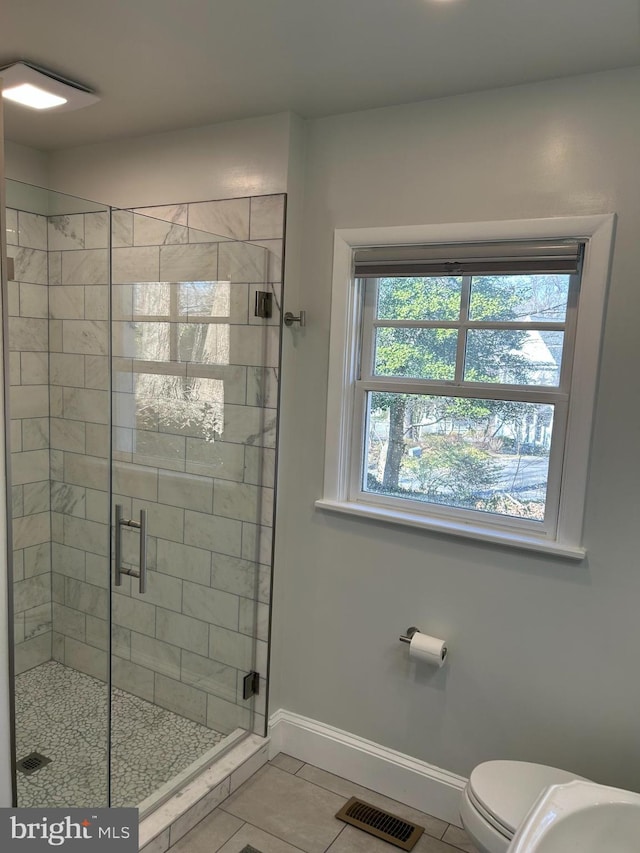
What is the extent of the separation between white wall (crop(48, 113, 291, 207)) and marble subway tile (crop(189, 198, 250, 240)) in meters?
0.03

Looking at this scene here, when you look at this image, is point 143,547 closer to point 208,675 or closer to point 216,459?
point 216,459

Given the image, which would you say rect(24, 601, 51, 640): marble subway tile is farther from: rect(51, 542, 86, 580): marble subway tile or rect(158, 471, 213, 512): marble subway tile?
rect(158, 471, 213, 512): marble subway tile

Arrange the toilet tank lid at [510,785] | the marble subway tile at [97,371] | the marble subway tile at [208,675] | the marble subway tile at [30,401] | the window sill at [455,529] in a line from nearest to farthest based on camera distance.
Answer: the toilet tank lid at [510,785], the marble subway tile at [30,401], the window sill at [455,529], the marble subway tile at [97,371], the marble subway tile at [208,675]

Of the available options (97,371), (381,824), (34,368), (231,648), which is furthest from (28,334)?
(381,824)

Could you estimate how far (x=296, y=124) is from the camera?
235cm

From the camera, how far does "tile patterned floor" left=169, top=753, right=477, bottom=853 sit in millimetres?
2139

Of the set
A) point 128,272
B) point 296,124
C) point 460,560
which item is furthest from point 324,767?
point 296,124

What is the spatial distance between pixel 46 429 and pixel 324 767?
175 centimetres

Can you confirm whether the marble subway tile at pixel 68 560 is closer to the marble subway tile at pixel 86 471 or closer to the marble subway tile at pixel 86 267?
the marble subway tile at pixel 86 471

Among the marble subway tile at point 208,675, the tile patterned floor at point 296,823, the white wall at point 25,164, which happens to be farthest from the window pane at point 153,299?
the tile patterned floor at point 296,823

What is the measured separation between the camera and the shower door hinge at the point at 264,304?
2.42 m

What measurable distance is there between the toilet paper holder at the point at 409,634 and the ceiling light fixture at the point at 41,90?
2.27 m

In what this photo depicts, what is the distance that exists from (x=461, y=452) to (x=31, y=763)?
1.72 metres

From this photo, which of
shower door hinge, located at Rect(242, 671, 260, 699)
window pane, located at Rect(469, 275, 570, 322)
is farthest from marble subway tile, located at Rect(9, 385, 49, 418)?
window pane, located at Rect(469, 275, 570, 322)
